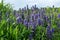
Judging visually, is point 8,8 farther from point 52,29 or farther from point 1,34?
point 1,34

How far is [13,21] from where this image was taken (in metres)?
4.57

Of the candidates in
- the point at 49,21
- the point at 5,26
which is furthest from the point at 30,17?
the point at 5,26

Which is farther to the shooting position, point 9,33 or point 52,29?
point 52,29

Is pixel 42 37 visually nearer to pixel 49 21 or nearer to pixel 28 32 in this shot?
pixel 28 32

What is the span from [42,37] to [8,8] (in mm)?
→ 1464

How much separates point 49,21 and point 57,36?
0.53 metres

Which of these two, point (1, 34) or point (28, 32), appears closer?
point (1, 34)

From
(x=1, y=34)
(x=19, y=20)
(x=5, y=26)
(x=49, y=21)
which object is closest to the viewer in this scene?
(x=1, y=34)

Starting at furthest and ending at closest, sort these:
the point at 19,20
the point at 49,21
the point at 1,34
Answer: the point at 49,21, the point at 19,20, the point at 1,34

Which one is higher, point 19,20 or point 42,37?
Result: point 19,20

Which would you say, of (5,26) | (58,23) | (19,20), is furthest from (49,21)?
(5,26)

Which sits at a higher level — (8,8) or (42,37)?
(8,8)

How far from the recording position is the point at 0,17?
4.91m

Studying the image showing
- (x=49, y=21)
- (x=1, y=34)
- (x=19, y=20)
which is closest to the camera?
(x=1, y=34)
